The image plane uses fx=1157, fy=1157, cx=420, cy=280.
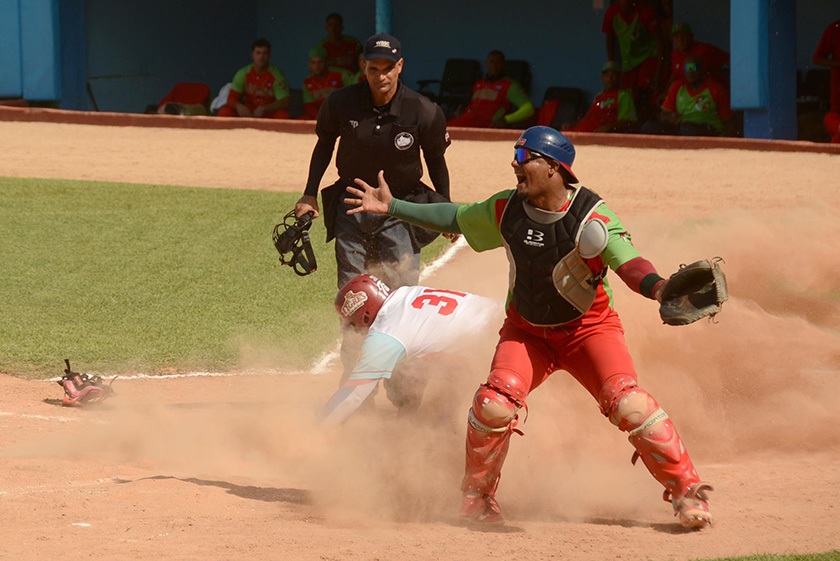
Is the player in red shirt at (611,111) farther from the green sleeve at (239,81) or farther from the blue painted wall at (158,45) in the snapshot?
the blue painted wall at (158,45)

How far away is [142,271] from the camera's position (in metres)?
11.9

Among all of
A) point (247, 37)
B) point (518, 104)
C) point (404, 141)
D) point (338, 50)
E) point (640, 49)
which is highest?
point (247, 37)

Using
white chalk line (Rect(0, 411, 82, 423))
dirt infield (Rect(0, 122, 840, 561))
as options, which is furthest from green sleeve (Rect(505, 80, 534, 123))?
white chalk line (Rect(0, 411, 82, 423))

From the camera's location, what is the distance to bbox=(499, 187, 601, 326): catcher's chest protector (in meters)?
5.45

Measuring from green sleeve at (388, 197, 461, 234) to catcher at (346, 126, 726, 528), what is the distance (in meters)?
0.23

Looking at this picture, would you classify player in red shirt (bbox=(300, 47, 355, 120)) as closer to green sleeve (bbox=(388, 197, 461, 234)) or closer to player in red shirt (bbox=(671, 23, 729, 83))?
player in red shirt (bbox=(671, 23, 729, 83))

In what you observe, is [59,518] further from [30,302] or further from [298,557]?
[30,302]

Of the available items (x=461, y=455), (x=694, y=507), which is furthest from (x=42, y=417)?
(x=694, y=507)

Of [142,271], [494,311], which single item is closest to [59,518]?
[494,311]

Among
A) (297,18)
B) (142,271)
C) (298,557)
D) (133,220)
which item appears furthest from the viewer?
(297,18)

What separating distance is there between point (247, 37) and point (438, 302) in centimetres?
1728

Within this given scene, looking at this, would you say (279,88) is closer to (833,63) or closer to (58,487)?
(833,63)

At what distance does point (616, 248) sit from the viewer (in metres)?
5.38

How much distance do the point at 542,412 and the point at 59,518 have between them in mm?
2817
